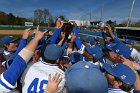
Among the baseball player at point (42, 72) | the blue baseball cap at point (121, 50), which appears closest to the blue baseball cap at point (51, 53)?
the baseball player at point (42, 72)

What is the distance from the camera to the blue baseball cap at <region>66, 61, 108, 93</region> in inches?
79.4

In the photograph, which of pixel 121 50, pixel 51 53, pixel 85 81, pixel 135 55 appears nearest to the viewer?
pixel 85 81

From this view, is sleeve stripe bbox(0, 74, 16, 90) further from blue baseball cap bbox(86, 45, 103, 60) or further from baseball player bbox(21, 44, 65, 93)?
blue baseball cap bbox(86, 45, 103, 60)

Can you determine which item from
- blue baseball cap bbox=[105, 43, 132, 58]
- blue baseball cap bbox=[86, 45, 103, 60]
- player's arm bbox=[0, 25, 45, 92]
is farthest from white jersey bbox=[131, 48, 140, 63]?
player's arm bbox=[0, 25, 45, 92]

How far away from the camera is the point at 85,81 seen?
202cm

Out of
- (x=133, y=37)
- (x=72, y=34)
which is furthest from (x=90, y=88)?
(x=133, y=37)

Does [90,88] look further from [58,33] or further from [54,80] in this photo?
[58,33]

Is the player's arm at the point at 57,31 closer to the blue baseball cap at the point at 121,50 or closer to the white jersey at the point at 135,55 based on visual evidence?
the blue baseball cap at the point at 121,50

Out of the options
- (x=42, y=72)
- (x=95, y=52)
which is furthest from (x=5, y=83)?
(x=95, y=52)

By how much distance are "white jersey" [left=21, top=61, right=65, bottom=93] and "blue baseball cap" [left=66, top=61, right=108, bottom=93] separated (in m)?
1.29

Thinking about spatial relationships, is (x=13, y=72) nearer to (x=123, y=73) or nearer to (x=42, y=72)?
(x=42, y=72)

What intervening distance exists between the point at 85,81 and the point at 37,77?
155 centimetres

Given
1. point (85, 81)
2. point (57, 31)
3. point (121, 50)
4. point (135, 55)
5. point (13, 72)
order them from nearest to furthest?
point (85, 81), point (13, 72), point (57, 31), point (121, 50), point (135, 55)

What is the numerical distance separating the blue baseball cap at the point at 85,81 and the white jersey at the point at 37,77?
129 centimetres
